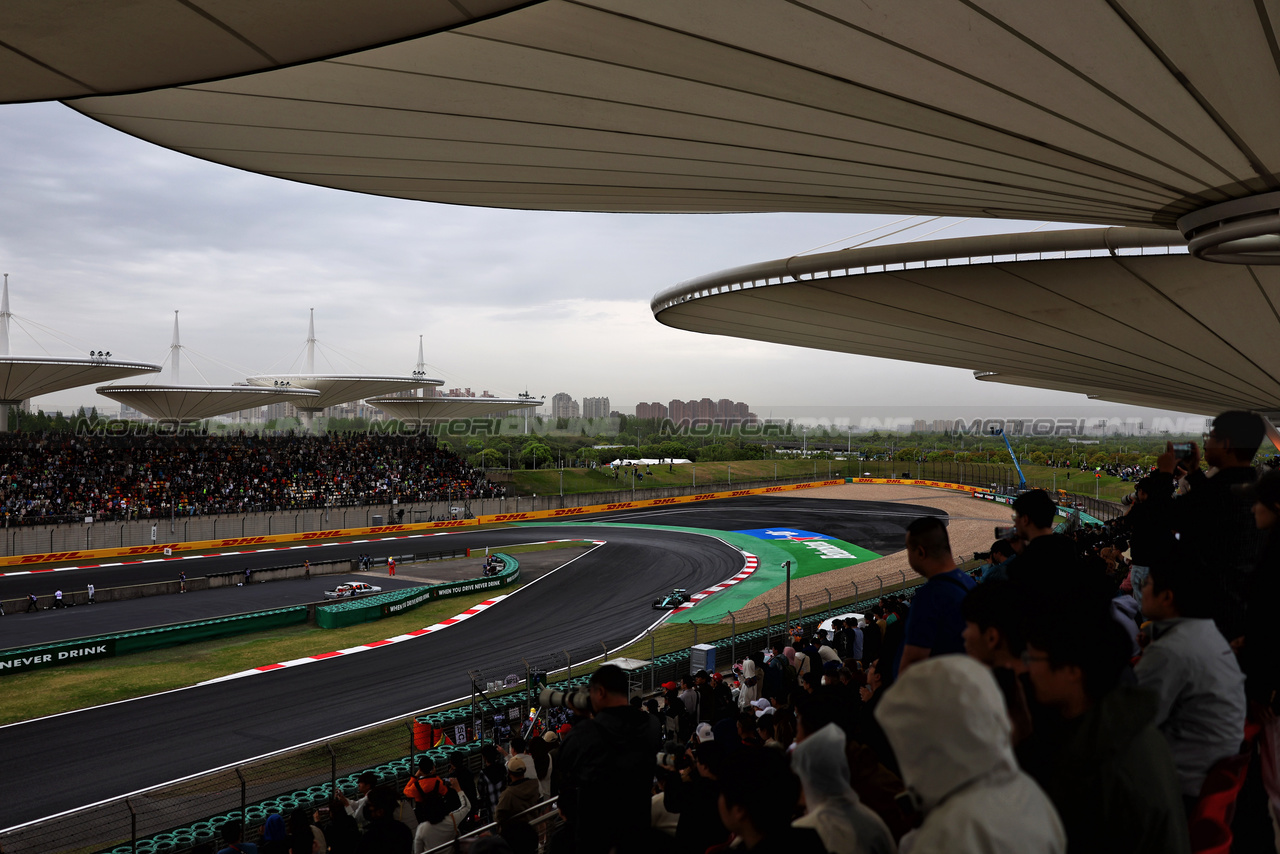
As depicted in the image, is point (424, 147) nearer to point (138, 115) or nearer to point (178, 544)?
point (138, 115)

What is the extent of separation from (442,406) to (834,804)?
247ft

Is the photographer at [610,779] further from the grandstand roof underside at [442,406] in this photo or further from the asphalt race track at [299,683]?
the grandstand roof underside at [442,406]

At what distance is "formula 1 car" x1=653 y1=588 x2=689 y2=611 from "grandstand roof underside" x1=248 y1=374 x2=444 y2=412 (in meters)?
39.7

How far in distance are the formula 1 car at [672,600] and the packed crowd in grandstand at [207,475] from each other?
25235mm

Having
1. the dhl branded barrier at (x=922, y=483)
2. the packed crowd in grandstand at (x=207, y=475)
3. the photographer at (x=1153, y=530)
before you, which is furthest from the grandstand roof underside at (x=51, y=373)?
the dhl branded barrier at (x=922, y=483)

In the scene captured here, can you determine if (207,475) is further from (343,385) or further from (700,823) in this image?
(700,823)

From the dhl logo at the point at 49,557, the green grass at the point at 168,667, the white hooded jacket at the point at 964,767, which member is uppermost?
the white hooded jacket at the point at 964,767

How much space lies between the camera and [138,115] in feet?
19.1

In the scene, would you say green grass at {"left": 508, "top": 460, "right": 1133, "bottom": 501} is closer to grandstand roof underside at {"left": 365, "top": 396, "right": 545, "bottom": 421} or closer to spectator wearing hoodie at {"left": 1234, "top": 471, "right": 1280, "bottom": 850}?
grandstand roof underside at {"left": 365, "top": 396, "right": 545, "bottom": 421}

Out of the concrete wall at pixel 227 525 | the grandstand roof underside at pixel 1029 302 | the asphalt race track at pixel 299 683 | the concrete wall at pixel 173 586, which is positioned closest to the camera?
the grandstand roof underside at pixel 1029 302

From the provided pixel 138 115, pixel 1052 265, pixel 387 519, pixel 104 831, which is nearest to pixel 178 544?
pixel 387 519

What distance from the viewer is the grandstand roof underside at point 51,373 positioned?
42594mm

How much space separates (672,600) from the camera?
89.7 ft

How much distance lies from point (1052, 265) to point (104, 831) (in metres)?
14.7
